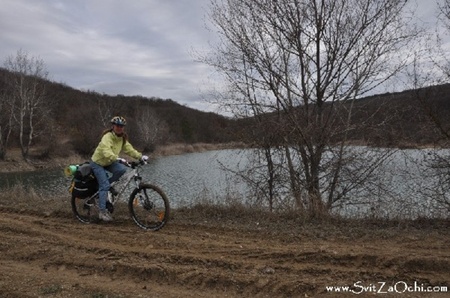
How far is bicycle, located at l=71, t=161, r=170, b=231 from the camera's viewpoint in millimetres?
7113

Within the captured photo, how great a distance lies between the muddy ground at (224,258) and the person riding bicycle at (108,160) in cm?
54

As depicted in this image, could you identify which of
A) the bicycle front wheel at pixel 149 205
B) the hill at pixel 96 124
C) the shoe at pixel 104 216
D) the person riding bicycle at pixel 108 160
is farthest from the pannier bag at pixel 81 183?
the hill at pixel 96 124

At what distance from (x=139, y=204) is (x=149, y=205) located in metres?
0.21

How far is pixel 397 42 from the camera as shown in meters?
9.13

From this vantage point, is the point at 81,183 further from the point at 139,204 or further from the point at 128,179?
the point at 139,204

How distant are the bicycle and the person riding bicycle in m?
0.15

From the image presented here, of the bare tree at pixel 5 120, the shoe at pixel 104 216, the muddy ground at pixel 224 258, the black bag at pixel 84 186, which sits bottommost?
the muddy ground at pixel 224 258

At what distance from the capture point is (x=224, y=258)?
5160 mm

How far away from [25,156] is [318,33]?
4498 cm

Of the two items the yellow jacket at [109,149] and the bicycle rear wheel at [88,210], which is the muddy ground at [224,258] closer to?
the bicycle rear wheel at [88,210]

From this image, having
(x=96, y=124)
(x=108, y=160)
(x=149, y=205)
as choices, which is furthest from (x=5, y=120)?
(x=149, y=205)

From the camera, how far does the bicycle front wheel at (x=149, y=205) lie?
7.13 meters

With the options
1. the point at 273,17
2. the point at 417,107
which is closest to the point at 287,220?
the point at 417,107

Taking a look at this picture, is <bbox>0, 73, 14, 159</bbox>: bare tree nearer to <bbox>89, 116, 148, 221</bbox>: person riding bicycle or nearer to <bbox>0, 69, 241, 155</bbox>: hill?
<bbox>0, 69, 241, 155</bbox>: hill
